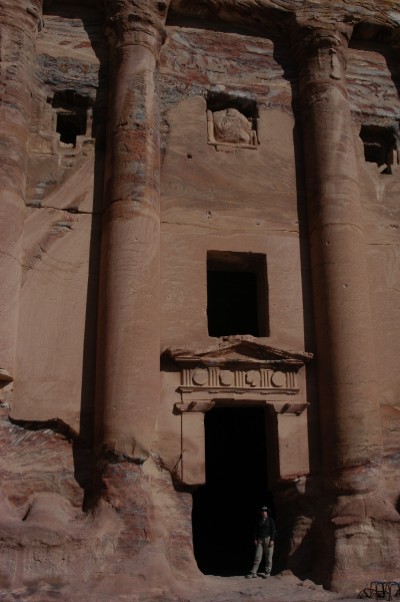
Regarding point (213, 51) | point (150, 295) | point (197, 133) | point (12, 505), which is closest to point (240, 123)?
point (197, 133)

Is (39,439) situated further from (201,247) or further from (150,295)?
(201,247)

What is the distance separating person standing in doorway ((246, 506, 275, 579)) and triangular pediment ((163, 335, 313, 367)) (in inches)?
84.1

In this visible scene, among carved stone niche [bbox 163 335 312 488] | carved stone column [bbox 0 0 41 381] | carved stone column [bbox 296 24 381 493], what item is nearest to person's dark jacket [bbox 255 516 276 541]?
carved stone niche [bbox 163 335 312 488]

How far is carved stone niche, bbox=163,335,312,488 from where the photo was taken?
9.71 m

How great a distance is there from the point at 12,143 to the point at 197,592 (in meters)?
6.83

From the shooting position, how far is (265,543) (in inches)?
377

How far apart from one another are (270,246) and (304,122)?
2.56 metres

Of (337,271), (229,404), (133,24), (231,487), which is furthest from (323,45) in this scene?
(231,487)

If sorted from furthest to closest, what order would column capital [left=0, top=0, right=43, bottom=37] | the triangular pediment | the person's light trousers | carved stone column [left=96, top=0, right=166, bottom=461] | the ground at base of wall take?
column capital [left=0, top=0, right=43, bottom=37]
the triangular pediment
the person's light trousers
carved stone column [left=96, top=0, right=166, bottom=461]
the ground at base of wall

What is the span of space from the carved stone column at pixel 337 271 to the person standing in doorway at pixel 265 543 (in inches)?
40.1

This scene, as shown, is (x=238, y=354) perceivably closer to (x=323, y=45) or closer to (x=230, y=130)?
(x=230, y=130)

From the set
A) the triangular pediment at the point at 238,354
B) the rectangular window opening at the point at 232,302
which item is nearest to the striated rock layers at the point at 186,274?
the triangular pediment at the point at 238,354

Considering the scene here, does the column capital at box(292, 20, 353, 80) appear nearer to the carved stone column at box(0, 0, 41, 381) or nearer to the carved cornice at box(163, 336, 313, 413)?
the carved stone column at box(0, 0, 41, 381)

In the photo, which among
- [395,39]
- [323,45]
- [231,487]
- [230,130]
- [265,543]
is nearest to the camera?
[265,543]
